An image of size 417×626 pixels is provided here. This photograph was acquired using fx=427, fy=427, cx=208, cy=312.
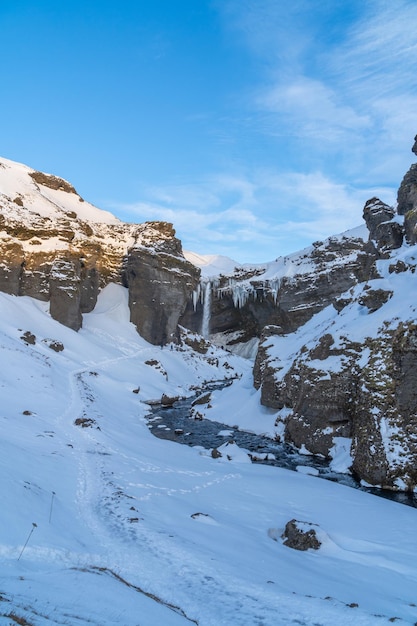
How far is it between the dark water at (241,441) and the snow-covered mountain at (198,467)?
761 millimetres

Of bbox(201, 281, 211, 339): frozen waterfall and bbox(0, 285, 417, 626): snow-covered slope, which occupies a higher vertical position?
bbox(201, 281, 211, 339): frozen waterfall

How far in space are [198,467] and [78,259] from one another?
47.8 meters

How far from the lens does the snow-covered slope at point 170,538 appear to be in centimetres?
666

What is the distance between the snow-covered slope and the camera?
21.9 feet

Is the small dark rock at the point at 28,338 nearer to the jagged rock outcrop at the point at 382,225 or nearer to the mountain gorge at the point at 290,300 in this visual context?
the mountain gorge at the point at 290,300

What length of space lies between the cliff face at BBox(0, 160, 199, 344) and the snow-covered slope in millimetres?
32802

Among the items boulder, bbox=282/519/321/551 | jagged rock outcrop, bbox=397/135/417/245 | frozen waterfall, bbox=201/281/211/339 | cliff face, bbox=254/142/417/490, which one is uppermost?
jagged rock outcrop, bbox=397/135/417/245

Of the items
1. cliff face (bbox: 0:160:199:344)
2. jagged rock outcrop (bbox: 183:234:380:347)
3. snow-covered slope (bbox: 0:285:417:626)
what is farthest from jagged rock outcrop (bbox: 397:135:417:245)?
cliff face (bbox: 0:160:199:344)

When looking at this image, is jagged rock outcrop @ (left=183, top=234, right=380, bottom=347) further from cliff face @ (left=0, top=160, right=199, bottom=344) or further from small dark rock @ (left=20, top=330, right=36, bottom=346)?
small dark rock @ (left=20, top=330, right=36, bottom=346)

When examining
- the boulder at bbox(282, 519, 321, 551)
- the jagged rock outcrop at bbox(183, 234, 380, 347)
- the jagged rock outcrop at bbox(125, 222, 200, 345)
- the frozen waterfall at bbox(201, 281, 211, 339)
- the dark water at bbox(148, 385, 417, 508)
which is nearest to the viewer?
the boulder at bbox(282, 519, 321, 551)

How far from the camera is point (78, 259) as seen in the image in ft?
200

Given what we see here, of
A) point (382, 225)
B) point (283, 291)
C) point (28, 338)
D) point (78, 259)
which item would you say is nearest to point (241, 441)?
point (382, 225)

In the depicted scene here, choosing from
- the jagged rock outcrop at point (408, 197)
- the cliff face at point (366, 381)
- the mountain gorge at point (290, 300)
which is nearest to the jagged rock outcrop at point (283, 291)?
the mountain gorge at point (290, 300)

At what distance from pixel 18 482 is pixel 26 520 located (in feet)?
7.25
